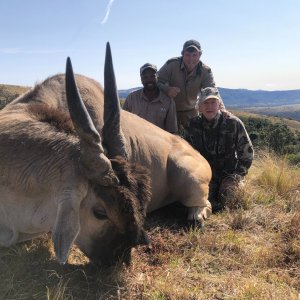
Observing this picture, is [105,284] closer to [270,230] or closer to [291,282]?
[291,282]

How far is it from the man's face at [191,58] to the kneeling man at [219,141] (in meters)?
1.74

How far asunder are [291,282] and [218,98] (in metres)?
4.21

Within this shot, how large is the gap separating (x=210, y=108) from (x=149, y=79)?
6.58 ft

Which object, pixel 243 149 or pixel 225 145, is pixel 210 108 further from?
pixel 243 149

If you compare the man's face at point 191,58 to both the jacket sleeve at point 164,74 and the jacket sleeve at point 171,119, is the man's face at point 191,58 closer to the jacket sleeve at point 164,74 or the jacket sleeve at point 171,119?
the jacket sleeve at point 164,74

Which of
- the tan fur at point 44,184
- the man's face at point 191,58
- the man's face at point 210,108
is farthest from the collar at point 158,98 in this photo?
the tan fur at point 44,184

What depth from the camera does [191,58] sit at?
32.5ft

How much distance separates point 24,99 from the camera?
235 inches

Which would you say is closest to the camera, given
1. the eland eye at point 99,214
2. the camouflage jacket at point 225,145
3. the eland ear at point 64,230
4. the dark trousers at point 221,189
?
the eland ear at point 64,230

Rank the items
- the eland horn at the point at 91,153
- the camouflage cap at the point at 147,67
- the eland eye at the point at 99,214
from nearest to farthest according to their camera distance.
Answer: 1. the eland horn at the point at 91,153
2. the eland eye at the point at 99,214
3. the camouflage cap at the point at 147,67

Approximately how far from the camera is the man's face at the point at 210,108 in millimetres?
8156

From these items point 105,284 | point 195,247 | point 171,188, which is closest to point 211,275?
point 195,247

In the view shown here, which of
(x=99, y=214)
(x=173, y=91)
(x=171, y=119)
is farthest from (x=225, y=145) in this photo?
(x=99, y=214)

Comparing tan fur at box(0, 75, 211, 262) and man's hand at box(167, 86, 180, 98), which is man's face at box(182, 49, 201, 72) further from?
tan fur at box(0, 75, 211, 262)
